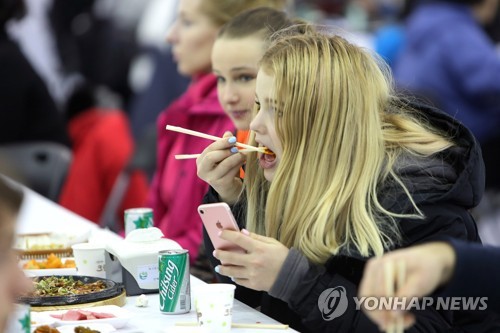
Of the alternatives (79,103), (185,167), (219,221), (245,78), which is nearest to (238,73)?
(245,78)

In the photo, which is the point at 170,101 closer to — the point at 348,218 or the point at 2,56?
the point at 2,56

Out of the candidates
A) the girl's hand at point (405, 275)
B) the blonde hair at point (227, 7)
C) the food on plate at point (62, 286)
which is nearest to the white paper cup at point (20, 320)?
the food on plate at point (62, 286)

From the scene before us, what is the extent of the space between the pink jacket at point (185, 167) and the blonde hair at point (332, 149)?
978 mm

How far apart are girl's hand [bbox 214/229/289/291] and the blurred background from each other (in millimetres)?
686

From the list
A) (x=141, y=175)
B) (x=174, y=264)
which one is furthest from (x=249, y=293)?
(x=141, y=175)

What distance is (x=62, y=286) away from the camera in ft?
8.82

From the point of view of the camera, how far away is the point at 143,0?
330 inches

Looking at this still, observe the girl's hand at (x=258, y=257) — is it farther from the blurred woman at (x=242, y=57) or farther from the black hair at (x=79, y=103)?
the black hair at (x=79, y=103)

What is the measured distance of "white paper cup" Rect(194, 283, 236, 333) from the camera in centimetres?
236

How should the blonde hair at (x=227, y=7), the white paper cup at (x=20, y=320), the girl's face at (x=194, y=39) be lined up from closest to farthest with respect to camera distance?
1. the white paper cup at (x=20, y=320)
2. the blonde hair at (x=227, y=7)
3. the girl's face at (x=194, y=39)

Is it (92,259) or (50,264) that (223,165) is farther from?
(50,264)

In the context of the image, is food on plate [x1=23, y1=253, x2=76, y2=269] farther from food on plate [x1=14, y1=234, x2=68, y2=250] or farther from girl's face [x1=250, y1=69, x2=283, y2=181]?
girl's face [x1=250, y1=69, x2=283, y2=181]

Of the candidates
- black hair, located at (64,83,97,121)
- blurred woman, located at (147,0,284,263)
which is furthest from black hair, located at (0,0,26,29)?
blurred woman, located at (147,0,284,263)

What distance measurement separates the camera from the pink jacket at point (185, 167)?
3.71 metres
